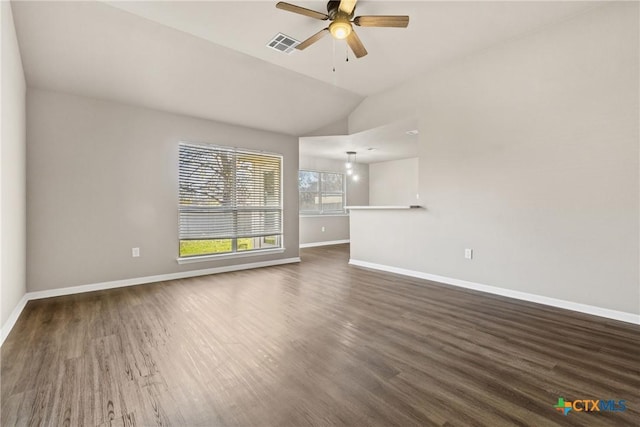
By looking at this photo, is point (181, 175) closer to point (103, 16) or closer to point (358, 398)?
point (103, 16)

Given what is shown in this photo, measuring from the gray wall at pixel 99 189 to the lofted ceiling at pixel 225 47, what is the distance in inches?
10.5

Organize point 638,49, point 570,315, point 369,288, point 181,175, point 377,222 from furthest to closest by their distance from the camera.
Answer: point 377,222
point 181,175
point 369,288
point 570,315
point 638,49

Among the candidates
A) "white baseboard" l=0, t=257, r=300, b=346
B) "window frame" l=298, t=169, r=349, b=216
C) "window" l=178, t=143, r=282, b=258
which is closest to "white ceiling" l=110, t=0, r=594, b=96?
"window" l=178, t=143, r=282, b=258

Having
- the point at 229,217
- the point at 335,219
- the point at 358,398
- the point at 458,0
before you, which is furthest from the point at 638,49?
the point at 335,219

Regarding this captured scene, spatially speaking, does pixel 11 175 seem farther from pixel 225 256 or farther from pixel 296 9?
pixel 296 9

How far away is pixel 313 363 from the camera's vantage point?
1.88 m

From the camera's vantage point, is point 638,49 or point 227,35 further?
point 227,35

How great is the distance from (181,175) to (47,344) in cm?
271

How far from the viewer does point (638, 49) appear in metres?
2.50

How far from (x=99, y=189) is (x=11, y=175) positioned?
3.75 feet

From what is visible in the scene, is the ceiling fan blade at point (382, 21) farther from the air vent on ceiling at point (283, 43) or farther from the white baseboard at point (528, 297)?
the white baseboard at point (528, 297)

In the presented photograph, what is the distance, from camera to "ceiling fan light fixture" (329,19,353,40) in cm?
247

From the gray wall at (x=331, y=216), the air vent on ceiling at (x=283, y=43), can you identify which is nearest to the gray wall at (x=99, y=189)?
the air vent on ceiling at (x=283, y=43)

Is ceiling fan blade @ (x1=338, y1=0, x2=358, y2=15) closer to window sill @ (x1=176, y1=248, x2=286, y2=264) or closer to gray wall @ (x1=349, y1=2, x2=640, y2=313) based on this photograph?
gray wall @ (x1=349, y1=2, x2=640, y2=313)
